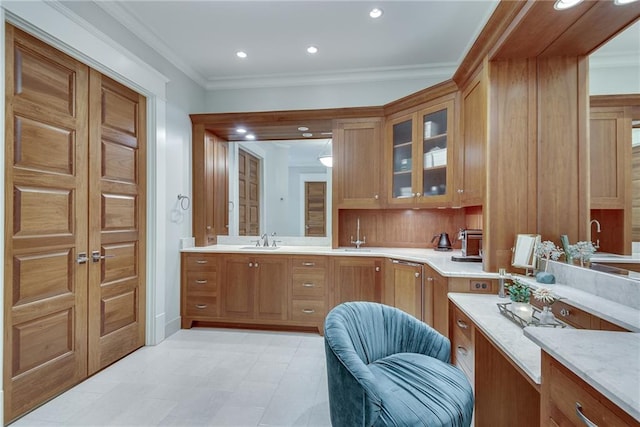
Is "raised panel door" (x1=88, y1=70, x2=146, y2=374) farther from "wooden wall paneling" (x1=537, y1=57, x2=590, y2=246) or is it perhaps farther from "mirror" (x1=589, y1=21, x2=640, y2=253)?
"mirror" (x1=589, y1=21, x2=640, y2=253)

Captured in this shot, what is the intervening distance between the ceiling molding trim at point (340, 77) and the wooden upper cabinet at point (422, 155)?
1.89 ft

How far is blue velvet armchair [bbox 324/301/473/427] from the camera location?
119 centimetres

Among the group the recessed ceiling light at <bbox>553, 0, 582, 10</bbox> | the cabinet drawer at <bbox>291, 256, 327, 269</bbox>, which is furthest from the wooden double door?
the recessed ceiling light at <bbox>553, 0, 582, 10</bbox>

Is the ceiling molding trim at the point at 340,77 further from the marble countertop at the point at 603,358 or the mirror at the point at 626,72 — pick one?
the marble countertop at the point at 603,358

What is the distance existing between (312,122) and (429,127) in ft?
4.12

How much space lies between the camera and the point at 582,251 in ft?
5.52

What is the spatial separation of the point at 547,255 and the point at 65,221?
3.17 m

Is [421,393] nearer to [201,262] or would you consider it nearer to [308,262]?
[308,262]

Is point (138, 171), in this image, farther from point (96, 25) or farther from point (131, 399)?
point (131, 399)

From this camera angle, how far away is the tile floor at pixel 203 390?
1.87m

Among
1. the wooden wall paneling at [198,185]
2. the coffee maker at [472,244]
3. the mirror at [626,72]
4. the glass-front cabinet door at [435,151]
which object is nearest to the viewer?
the mirror at [626,72]

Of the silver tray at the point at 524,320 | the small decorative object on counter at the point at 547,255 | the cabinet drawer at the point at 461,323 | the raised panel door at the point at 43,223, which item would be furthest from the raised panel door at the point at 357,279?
the raised panel door at the point at 43,223

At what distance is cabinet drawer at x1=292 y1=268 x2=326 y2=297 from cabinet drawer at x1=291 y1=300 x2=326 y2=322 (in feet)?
0.27

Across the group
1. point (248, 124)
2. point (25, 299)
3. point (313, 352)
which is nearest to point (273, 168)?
point (248, 124)
